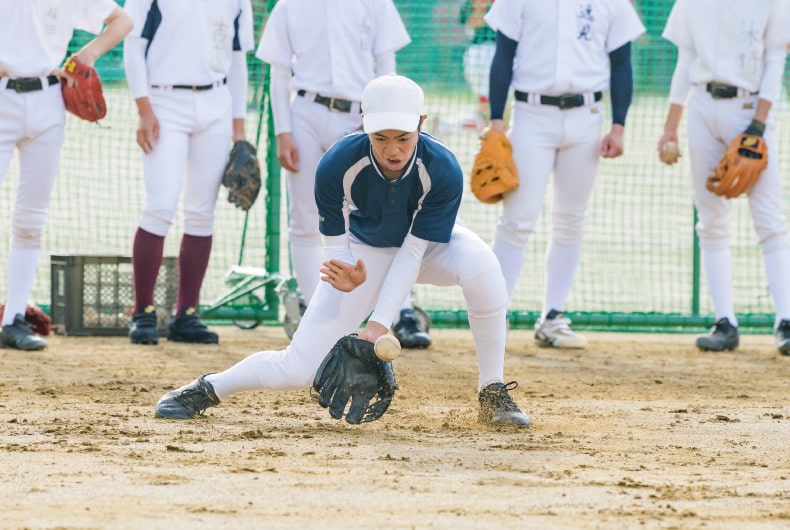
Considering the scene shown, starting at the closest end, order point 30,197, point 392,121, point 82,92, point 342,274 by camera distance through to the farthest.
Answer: point 392,121 → point 342,274 → point 82,92 → point 30,197

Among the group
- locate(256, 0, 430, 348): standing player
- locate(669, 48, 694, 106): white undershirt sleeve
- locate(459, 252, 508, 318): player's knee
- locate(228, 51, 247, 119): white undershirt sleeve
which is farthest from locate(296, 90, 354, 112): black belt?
locate(459, 252, 508, 318): player's knee

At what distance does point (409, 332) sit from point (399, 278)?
9.71 ft

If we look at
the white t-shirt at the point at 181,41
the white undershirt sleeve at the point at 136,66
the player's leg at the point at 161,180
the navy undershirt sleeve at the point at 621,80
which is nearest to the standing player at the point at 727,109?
the navy undershirt sleeve at the point at 621,80

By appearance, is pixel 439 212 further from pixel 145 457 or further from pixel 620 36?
pixel 620 36

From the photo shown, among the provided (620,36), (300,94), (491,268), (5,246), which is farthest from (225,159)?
(5,246)

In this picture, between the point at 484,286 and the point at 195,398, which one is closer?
the point at 484,286

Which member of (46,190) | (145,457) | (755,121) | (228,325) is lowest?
(228,325)

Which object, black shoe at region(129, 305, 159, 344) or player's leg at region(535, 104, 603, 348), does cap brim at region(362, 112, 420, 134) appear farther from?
black shoe at region(129, 305, 159, 344)

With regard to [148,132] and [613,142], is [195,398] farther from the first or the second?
[613,142]

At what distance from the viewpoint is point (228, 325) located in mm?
9156

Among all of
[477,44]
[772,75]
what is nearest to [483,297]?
[772,75]

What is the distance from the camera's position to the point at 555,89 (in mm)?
7449

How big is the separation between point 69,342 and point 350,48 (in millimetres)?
2535

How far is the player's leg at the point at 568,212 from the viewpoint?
7.56 meters
